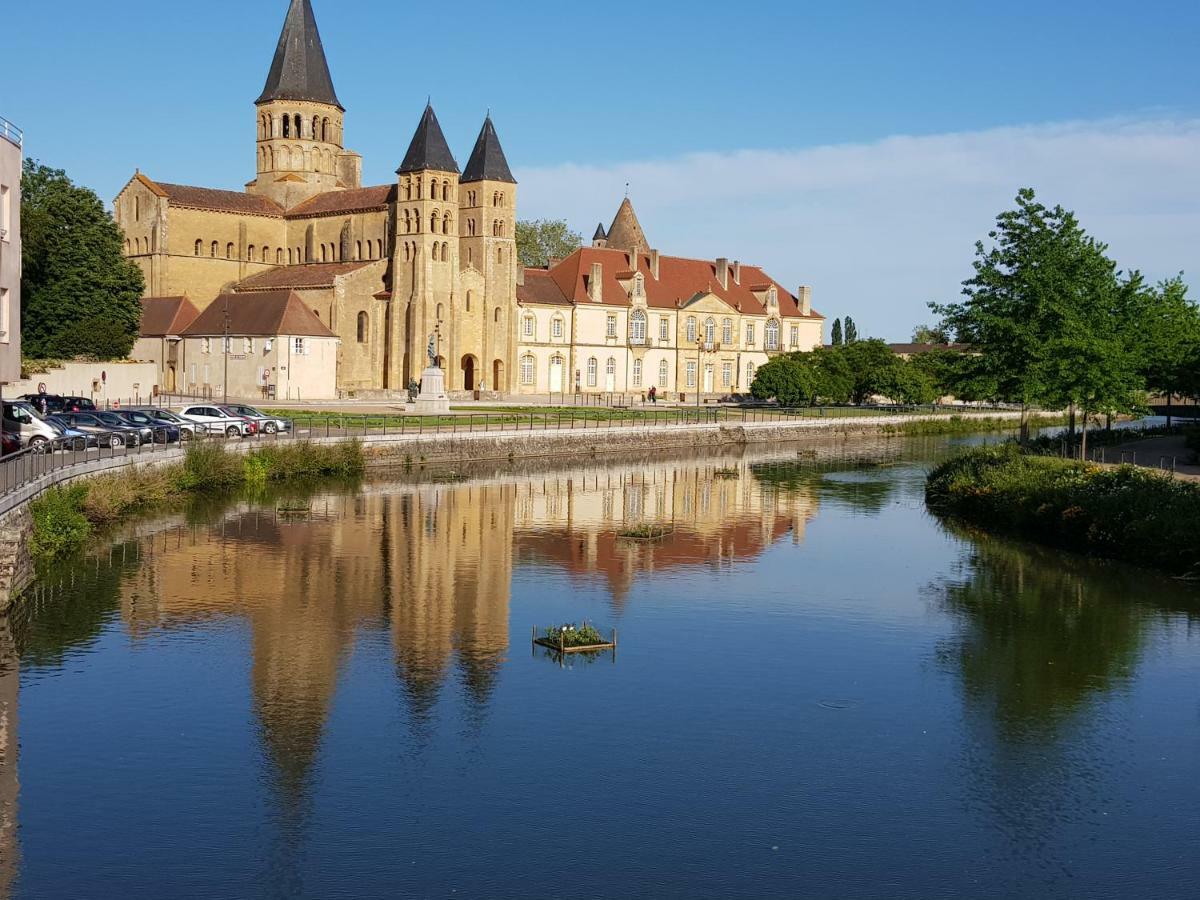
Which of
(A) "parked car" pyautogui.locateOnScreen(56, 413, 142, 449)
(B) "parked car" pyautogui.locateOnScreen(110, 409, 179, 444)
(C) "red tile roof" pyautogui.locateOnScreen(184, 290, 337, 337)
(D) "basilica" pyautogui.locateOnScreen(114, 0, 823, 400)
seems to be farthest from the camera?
(D) "basilica" pyautogui.locateOnScreen(114, 0, 823, 400)

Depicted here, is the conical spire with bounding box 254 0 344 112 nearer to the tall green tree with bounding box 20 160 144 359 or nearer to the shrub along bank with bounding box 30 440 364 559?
the tall green tree with bounding box 20 160 144 359

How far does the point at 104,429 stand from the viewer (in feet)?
142

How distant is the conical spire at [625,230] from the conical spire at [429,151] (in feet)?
99.8

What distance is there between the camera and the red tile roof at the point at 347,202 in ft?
282

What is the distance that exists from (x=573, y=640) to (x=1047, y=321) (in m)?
29.7

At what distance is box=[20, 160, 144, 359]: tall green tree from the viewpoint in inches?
2645

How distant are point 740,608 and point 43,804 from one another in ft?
48.2

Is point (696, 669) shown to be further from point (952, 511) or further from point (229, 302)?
point (229, 302)

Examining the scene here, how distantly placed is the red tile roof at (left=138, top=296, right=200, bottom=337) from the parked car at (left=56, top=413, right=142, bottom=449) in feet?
134

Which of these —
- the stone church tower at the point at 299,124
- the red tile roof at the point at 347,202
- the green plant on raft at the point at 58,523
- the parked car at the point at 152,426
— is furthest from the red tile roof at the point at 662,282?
the green plant on raft at the point at 58,523

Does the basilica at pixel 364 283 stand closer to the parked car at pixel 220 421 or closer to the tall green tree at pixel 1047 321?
the parked car at pixel 220 421

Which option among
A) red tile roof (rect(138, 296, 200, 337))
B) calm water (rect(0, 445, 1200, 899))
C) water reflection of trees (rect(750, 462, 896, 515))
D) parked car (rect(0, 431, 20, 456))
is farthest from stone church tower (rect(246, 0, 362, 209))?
calm water (rect(0, 445, 1200, 899))

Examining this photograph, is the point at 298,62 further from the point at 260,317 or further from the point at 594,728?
the point at 594,728

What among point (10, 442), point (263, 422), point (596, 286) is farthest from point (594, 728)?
point (596, 286)
